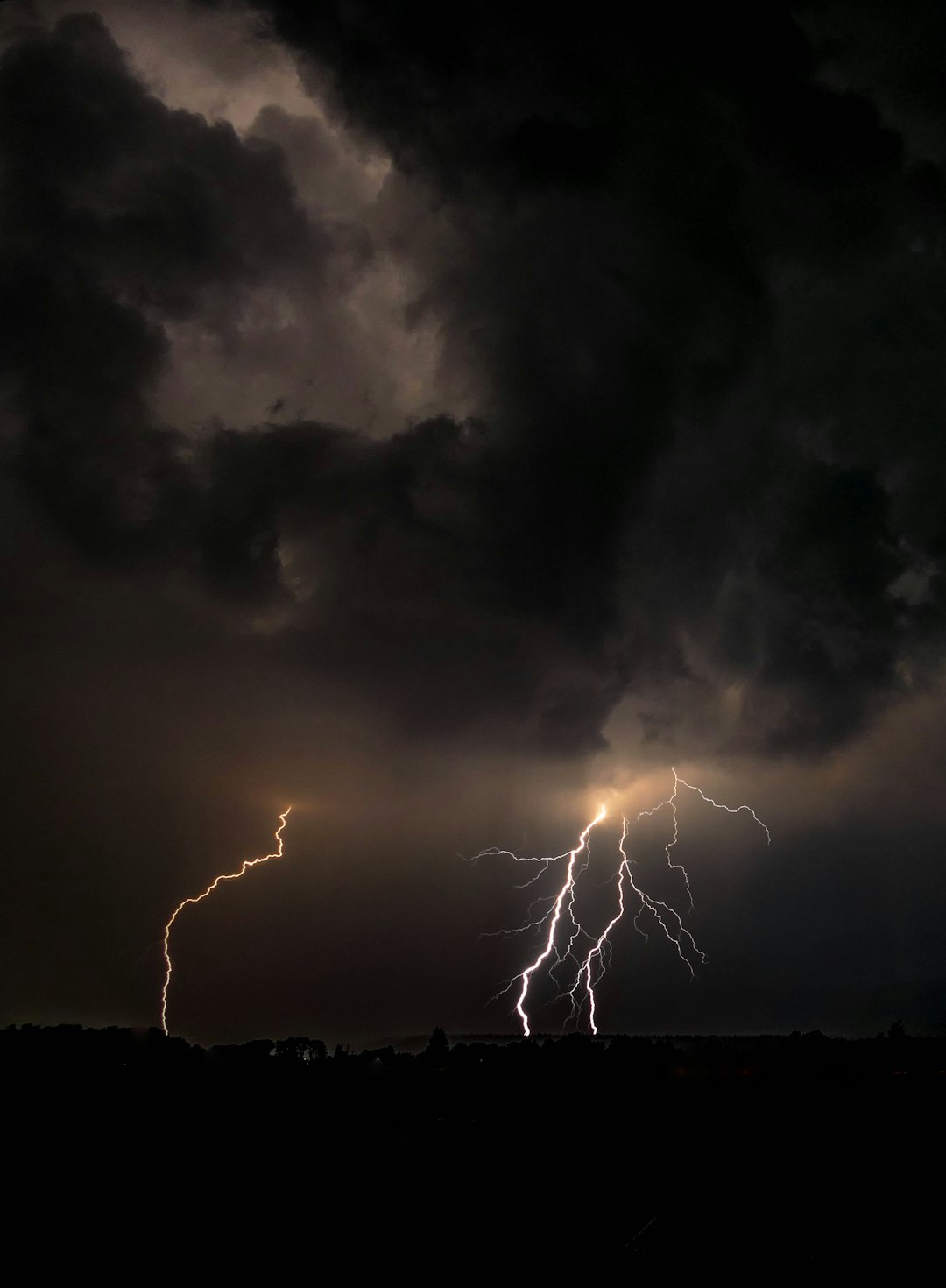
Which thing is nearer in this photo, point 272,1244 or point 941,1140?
point 272,1244

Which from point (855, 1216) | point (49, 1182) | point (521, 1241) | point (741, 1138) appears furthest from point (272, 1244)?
point (741, 1138)

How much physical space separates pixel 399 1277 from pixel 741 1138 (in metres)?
16.4

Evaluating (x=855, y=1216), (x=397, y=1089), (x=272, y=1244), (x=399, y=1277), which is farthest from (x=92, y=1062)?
(x=855, y=1216)

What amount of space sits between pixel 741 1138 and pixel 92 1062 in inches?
1394

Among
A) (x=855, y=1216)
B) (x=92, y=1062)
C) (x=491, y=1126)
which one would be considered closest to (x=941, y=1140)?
(x=855, y=1216)

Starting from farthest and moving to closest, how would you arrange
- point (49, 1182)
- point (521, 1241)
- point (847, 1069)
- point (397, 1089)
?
point (847, 1069) < point (397, 1089) < point (49, 1182) < point (521, 1241)

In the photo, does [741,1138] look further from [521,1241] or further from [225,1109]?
[225,1109]

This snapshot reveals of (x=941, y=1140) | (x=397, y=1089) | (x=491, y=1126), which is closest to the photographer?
(x=941, y=1140)

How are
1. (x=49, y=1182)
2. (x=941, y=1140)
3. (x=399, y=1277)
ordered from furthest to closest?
(x=941, y=1140) → (x=49, y=1182) → (x=399, y=1277)

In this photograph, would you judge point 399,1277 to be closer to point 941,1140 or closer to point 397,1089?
point 941,1140

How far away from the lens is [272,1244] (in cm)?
1619

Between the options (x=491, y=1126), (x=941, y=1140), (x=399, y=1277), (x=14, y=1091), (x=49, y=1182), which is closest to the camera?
(x=399, y=1277)

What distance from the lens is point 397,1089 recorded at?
121 feet

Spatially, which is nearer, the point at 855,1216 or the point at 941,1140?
the point at 855,1216
